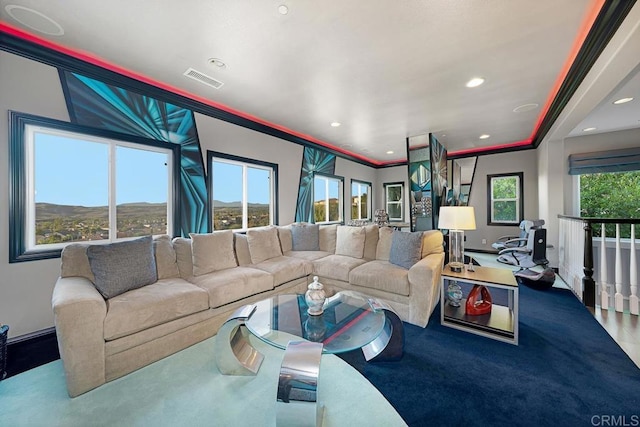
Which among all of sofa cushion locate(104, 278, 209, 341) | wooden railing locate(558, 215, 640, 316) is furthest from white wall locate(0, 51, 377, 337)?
wooden railing locate(558, 215, 640, 316)

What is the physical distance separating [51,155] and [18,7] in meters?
1.18

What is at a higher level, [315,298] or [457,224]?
[457,224]

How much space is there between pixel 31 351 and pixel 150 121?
248cm

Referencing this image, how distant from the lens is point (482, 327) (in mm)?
2354

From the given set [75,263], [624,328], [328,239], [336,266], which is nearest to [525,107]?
[624,328]

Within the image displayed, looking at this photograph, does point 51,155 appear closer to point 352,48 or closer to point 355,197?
point 352,48

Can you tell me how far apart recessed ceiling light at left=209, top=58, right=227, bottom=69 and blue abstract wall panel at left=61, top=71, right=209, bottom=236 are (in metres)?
1.02

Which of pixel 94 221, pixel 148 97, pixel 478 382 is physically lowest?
pixel 478 382

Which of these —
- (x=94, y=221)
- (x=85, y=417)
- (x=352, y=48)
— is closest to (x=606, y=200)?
(x=352, y=48)

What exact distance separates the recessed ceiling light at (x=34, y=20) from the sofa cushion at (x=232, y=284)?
7.99ft

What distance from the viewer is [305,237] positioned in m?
4.03

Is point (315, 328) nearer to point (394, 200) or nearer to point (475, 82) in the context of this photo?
point (475, 82)

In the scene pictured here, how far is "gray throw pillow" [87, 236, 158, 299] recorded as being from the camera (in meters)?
2.03

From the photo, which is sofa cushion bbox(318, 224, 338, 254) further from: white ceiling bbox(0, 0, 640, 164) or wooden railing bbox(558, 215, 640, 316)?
wooden railing bbox(558, 215, 640, 316)
